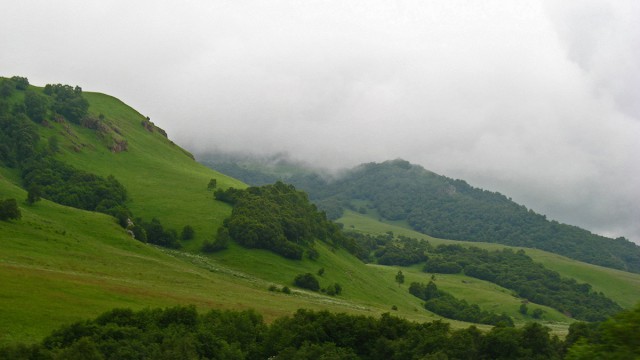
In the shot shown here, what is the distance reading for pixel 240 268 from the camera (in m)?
134

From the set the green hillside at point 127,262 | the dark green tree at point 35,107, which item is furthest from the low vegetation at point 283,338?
the dark green tree at point 35,107

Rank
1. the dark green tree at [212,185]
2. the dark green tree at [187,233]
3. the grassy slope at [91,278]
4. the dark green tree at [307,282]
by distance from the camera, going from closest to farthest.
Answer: the grassy slope at [91,278]
the dark green tree at [307,282]
the dark green tree at [187,233]
the dark green tree at [212,185]

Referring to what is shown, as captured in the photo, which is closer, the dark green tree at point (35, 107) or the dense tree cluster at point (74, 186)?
the dense tree cluster at point (74, 186)

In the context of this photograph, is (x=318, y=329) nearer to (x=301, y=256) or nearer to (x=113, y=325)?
(x=113, y=325)

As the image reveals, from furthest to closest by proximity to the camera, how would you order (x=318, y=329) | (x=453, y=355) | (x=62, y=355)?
(x=318, y=329) < (x=453, y=355) < (x=62, y=355)

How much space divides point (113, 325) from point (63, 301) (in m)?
15.8

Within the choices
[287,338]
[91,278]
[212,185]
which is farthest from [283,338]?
[212,185]

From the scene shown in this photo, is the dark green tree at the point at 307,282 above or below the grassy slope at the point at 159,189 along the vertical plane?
below

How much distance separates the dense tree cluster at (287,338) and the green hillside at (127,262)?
8397mm

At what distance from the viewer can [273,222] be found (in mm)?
159125

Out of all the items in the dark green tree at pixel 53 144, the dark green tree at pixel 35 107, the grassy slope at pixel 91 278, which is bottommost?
the grassy slope at pixel 91 278

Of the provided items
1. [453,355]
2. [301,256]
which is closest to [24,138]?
[301,256]

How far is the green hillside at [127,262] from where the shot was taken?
213 ft

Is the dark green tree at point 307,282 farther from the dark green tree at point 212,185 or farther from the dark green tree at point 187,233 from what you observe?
the dark green tree at point 212,185
